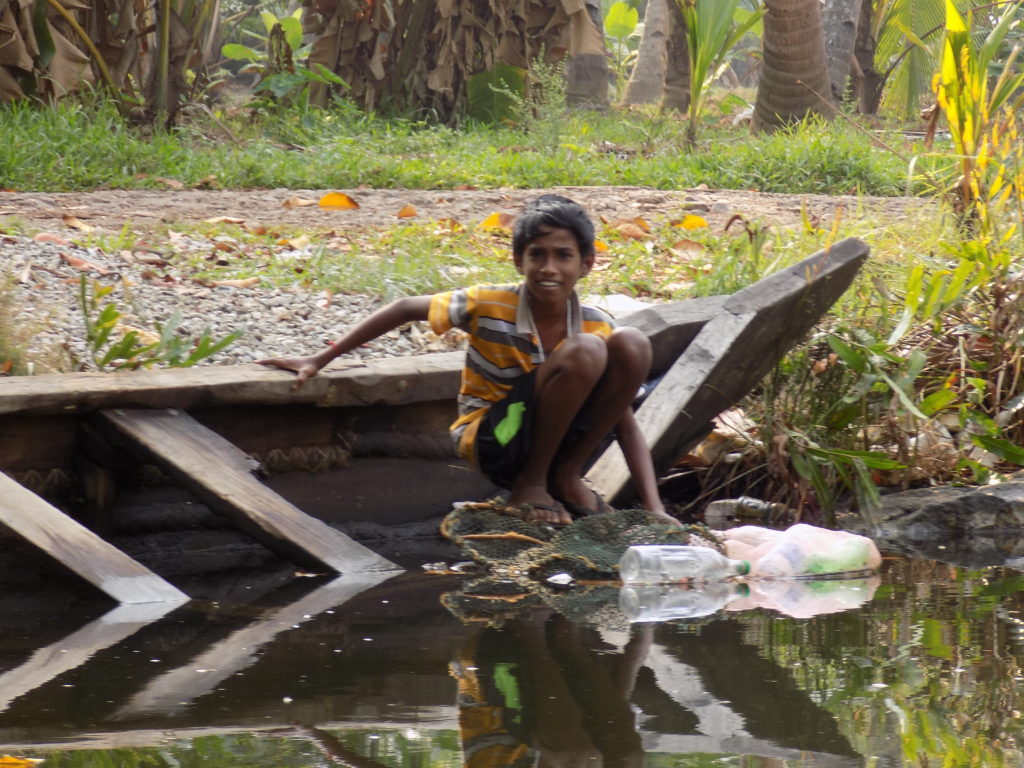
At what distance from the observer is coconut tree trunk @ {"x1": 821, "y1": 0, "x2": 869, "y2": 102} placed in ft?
41.3

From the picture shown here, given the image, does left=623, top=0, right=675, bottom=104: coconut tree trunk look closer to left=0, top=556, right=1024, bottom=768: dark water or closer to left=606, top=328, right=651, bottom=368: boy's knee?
left=606, top=328, right=651, bottom=368: boy's knee

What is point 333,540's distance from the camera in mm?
3307

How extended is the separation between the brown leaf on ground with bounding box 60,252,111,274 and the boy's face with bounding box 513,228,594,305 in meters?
1.96

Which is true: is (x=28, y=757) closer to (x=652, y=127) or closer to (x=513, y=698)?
(x=513, y=698)

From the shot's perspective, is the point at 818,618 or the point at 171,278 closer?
the point at 818,618

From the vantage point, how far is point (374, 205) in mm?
6648

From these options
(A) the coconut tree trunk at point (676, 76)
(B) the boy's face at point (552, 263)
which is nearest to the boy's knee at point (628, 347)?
(B) the boy's face at point (552, 263)

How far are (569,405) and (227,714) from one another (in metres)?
1.46

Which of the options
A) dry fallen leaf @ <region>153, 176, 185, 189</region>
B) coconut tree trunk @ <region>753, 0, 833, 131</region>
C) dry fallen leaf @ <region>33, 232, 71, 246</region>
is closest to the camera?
dry fallen leaf @ <region>33, 232, 71, 246</region>

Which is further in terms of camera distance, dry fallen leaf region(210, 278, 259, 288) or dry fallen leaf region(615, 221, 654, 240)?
dry fallen leaf region(615, 221, 654, 240)

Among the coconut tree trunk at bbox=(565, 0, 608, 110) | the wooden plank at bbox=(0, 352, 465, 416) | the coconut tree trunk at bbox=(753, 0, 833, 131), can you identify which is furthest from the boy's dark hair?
the coconut tree trunk at bbox=(565, 0, 608, 110)

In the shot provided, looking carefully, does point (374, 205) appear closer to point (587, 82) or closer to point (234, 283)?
point (234, 283)

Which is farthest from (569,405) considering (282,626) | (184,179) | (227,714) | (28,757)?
(184,179)

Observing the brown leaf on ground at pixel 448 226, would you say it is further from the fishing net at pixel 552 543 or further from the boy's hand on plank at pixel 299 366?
the fishing net at pixel 552 543
